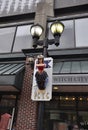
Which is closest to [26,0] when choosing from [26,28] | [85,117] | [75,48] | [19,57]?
[26,28]

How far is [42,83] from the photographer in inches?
187

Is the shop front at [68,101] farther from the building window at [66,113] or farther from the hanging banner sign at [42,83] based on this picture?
the hanging banner sign at [42,83]

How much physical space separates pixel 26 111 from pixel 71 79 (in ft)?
8.80

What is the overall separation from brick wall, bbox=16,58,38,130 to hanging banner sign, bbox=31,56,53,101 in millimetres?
4320

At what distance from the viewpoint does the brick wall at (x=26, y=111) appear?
8.74 meters

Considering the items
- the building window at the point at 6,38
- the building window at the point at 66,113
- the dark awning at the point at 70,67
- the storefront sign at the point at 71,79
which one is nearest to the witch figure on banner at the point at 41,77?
the storefront sign at the point at 71,79

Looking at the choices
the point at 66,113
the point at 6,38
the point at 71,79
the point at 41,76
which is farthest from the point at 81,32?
the point at 41,76

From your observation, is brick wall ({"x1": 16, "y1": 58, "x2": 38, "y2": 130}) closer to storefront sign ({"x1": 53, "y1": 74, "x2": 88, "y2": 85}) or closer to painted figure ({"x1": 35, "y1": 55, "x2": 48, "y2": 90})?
storefront sign ({"x1": 53, "y1": 74, "x2": 88, "y2": 85})

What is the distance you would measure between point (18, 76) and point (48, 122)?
2649mm

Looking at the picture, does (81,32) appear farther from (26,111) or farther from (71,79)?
(26,111)

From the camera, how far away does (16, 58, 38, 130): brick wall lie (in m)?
8.74

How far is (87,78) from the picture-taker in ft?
26.7

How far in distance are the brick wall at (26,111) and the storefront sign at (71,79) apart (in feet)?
5.67

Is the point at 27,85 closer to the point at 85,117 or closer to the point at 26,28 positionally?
the point at 85,117
